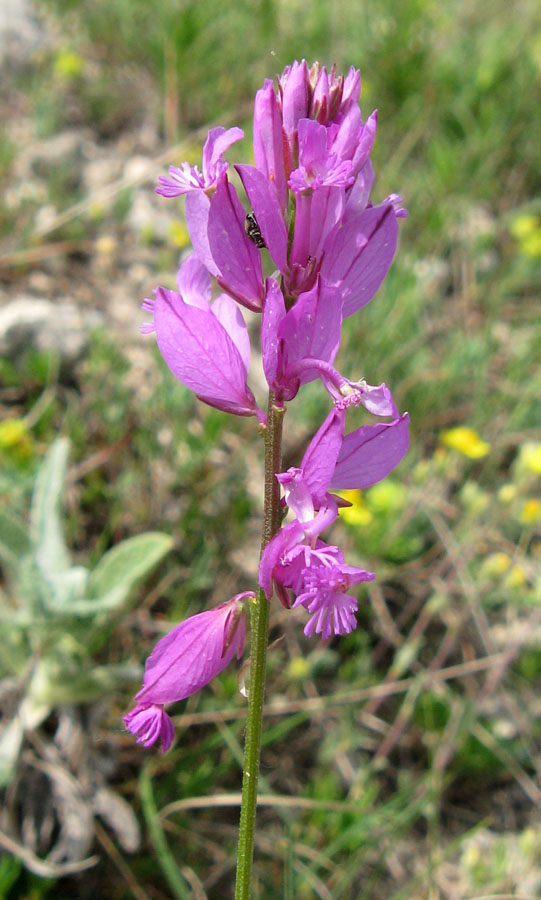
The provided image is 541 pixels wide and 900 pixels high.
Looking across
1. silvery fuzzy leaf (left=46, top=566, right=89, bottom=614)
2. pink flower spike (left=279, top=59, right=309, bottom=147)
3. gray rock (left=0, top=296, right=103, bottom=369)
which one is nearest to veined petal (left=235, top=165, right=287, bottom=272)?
pink flower spike (left=279, top=59, right=309, bottom=147)

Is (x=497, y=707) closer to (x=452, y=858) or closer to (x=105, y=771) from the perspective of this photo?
(x=452, y=858)

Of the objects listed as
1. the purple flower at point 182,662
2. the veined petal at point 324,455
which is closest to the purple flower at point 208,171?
the veined petal at point 324,455

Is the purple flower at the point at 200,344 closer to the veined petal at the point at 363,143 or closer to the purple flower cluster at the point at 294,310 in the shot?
the purple flower cluster at the point at 294,310

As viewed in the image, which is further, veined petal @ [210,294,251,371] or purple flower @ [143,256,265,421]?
veined petal @ [210,294,251,371]

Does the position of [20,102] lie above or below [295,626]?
above

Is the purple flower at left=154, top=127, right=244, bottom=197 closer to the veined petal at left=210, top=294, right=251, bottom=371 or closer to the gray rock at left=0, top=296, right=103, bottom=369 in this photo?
the veined petal at left=210, top=294, right=251, bottom=371

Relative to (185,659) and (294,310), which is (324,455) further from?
(185,659)

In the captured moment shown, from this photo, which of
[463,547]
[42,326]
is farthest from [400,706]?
[42,326]
